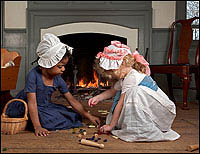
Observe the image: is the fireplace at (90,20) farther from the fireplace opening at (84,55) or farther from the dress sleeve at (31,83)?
the dress sleeve at (31,83)

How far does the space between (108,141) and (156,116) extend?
1.11ft

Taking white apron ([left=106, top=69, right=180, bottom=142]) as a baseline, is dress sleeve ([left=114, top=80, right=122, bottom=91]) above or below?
above

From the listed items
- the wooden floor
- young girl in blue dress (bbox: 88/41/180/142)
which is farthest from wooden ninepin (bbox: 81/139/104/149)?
young girl in blue dress (bbox: 88/41/180/142)

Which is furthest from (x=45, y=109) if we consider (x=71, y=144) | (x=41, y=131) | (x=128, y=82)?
(x=128, y=82)

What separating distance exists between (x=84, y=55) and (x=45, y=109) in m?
2.33

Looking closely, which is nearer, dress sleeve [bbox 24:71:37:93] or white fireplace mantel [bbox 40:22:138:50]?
dress sleeve [bbox 24:71:37:93]

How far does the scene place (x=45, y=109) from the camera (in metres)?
1.89

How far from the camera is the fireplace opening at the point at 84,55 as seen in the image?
4129 millimetres

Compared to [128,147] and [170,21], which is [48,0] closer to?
[170,21]

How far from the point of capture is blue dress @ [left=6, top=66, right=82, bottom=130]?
1.83m

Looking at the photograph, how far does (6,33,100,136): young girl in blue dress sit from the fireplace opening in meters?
2.15

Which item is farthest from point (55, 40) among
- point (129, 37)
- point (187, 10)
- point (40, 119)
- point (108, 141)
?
point (187, 10)

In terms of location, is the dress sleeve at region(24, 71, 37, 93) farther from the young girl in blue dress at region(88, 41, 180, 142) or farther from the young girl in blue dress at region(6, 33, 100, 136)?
the young girl in blue dress at region(88, 41, 180, 142)

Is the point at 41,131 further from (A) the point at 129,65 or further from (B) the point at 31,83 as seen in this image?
(A) the point at 129,65
